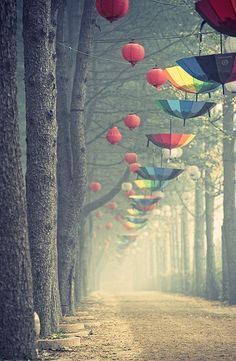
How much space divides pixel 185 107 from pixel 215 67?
4028mm

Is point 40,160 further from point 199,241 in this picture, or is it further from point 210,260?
point 199,241

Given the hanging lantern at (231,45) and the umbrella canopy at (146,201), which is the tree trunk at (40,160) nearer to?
the hanging lantern at (231,45)

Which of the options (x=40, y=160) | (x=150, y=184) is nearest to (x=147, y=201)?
(x=150, y=184)

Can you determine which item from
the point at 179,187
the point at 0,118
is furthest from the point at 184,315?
the point at 179,187

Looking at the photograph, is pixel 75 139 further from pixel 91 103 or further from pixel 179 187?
pixel 179 187

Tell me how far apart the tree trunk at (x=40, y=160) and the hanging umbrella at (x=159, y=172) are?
28.9 ft

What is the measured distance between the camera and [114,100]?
27719mm

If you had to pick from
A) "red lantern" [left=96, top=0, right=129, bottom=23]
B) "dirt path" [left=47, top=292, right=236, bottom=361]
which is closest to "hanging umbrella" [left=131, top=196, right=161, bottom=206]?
"dirt path" [left=47, top=292, right=236, bottom=361]

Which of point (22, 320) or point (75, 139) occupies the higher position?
point (75, 139)

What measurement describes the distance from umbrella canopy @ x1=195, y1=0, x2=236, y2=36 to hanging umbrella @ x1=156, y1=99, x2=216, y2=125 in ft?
19.5

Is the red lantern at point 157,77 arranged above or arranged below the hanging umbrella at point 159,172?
above

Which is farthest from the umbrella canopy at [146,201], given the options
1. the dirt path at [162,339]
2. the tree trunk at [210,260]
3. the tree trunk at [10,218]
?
the tree trunk at [10,218]

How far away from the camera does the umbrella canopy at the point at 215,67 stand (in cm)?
1227

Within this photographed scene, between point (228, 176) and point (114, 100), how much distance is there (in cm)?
605
